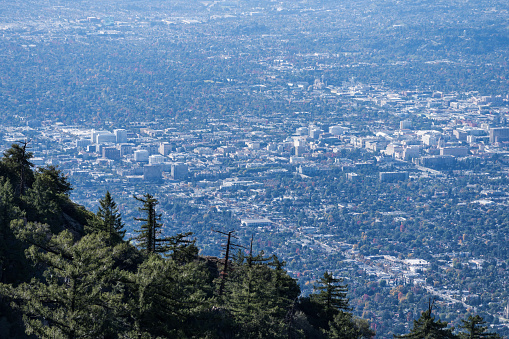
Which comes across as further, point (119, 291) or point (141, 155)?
point (141, 155)

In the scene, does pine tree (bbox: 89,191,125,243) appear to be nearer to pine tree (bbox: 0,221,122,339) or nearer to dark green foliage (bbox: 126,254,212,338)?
dark green foliage (bbox: 126,254,212,338)

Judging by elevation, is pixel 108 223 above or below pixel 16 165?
below

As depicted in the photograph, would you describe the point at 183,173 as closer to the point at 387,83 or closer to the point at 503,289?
the point at 503,289

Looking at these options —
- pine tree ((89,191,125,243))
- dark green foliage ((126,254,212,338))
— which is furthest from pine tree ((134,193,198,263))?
dark green foliage ((126,254,212,338))

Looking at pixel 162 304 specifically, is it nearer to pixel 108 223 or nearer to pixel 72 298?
pixel 72 298

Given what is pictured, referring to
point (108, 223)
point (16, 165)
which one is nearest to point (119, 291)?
point (108, 223)

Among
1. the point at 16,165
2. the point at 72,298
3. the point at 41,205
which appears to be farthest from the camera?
the point at 16,165

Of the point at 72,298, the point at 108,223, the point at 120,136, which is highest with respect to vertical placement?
the point at 72,298

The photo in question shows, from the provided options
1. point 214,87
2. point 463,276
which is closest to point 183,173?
point 463,276

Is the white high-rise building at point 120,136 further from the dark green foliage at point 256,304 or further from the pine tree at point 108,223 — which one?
the dark green foliage at point 256,304
